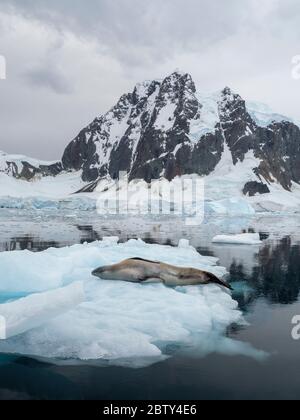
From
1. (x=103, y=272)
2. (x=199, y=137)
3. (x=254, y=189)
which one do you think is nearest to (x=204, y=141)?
(x=199, y=137)

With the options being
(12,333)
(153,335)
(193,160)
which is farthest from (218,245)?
(193,160)

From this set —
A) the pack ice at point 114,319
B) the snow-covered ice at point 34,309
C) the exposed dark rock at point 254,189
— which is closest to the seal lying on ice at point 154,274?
the pack ice at point 114,319

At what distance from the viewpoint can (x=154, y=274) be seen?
10898 mm

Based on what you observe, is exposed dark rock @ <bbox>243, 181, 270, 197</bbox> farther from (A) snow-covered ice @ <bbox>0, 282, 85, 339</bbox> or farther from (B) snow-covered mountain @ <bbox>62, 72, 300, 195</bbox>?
(A) snow-covered ice @ <bbox>0, 282, 85, 339</bbox>

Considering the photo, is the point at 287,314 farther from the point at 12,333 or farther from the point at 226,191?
the point at 226,191

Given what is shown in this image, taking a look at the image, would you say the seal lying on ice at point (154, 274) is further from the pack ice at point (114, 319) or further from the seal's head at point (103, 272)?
the pack ice at point (114, 319)

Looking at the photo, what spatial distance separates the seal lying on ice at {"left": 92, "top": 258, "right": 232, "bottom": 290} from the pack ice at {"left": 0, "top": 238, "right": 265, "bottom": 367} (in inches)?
9.9

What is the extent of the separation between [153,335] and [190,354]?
851 mm

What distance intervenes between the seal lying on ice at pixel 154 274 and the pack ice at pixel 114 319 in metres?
0.25

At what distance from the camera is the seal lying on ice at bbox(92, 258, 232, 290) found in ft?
35.8

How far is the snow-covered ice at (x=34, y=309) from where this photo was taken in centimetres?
617

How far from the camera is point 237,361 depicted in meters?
6.32

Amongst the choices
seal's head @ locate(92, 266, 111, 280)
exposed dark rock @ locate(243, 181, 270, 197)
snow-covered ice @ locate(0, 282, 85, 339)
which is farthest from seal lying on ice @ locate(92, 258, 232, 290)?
exposed dark rock @ locate(243, 181, 270, 197)

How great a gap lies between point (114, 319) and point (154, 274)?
3452 mm
